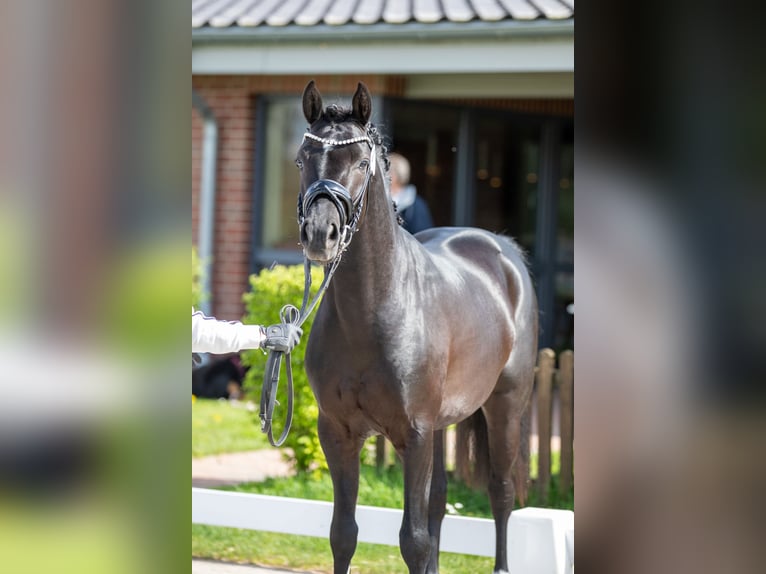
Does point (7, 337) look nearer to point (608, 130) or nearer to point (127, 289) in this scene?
point (127, 289)

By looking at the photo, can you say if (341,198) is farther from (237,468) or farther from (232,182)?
(232,182)

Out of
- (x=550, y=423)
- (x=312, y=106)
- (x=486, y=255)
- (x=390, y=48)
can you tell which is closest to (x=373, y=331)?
(x=312, y=106)

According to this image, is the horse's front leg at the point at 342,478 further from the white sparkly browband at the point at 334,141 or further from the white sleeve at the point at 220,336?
the white sparkly browband at the point at 334,141

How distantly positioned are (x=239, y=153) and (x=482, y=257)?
613cm

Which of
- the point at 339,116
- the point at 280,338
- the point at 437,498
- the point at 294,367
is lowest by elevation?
the point at 437,498

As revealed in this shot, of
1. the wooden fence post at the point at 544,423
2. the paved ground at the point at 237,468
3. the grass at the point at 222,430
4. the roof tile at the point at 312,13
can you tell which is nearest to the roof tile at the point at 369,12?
the roof tile at the point at 312,13

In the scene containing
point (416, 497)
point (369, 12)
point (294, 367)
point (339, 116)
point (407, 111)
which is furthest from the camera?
point (407, 111)

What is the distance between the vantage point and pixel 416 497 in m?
3.70

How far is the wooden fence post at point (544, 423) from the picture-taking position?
6680mm

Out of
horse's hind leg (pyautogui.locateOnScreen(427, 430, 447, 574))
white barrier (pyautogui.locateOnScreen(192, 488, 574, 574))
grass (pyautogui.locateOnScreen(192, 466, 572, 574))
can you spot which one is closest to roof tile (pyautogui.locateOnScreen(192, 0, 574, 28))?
grass (pyautogui.locateOnScreen(192, 466, 572, 574))

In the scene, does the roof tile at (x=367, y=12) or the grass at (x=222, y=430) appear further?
the roof tile at (x=367, y=12)

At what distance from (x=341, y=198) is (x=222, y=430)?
574 cm

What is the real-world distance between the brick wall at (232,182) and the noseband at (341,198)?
23.5 feet

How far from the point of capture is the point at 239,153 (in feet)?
34.7
